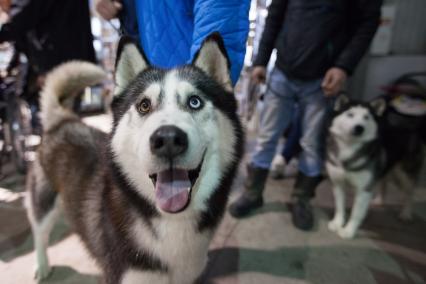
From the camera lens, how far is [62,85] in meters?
1.54

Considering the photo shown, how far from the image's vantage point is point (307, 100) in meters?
2.04

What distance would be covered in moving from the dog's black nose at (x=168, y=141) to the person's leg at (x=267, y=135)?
1504 mm

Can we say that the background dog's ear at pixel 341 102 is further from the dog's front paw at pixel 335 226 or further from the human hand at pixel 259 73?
the dog's front paw at pixel 335 226

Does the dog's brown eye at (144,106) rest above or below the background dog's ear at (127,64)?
below

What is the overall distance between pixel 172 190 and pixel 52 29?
1948 millimetres

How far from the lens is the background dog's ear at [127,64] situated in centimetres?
106

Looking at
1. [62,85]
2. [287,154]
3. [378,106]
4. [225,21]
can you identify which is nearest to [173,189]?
[225,21]

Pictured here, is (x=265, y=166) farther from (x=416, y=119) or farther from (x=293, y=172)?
(x=416, y=119)

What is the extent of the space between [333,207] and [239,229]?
0.99 metres

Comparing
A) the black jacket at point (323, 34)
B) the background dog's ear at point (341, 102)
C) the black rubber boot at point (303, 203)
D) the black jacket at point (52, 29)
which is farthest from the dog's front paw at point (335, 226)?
the black jacket at point (52, 29)

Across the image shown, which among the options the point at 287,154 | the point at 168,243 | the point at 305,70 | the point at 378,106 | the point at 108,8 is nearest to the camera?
the point at 168,243

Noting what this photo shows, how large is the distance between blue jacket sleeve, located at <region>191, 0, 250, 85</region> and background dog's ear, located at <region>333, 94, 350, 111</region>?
1360 millimetres

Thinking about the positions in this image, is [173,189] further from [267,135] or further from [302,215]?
[302,215]

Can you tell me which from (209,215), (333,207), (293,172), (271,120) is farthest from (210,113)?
(293,172)
